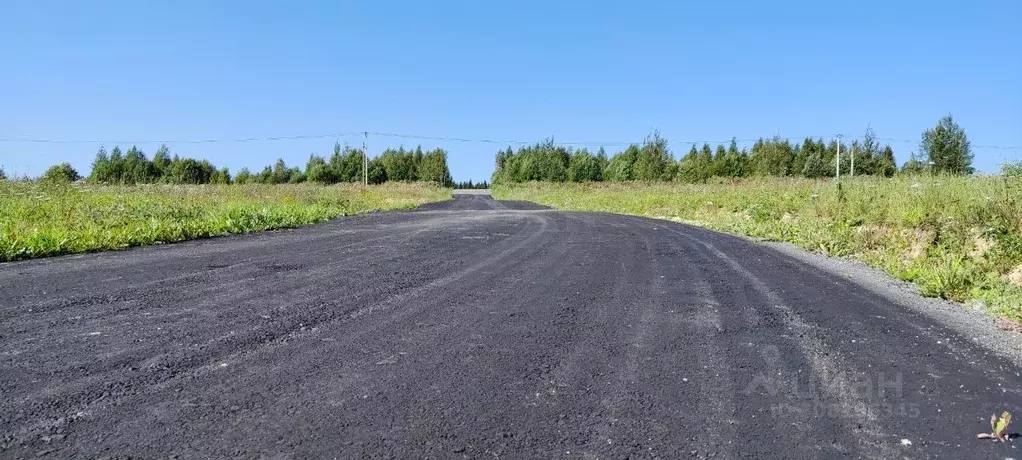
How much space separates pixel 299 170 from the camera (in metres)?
75.1

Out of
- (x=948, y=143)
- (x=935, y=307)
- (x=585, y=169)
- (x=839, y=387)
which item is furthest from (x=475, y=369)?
(x=585, y=169)

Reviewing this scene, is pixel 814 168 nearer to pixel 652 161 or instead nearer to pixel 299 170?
pixel 652 161

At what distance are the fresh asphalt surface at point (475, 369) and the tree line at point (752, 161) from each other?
3829 cm

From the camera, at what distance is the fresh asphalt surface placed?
2592mm

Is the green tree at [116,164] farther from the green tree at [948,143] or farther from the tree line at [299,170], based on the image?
the green tree at [948,143]

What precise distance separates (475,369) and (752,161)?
173 feet

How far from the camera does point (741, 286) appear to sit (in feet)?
21.0

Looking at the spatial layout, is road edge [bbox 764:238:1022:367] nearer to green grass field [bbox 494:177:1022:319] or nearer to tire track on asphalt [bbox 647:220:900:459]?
green grass field [bbox 494:177:1022:319]

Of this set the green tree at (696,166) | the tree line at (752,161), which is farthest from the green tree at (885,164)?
the green tree at (696,166)

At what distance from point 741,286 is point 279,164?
75.6 metres

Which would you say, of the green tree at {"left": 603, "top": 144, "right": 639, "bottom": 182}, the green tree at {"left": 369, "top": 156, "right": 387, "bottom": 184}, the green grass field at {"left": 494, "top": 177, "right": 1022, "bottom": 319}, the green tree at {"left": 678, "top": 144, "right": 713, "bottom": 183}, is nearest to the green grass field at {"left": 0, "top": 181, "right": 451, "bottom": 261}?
the green grass field at {"left": 494, "top": 177, "right": 1022, "bottom": 319}

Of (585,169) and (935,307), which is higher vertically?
(585,169)

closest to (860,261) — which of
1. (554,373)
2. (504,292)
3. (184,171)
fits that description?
(504,292)

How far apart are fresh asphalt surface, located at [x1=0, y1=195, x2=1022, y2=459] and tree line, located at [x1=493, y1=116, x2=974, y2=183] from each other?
3829 centimetres
